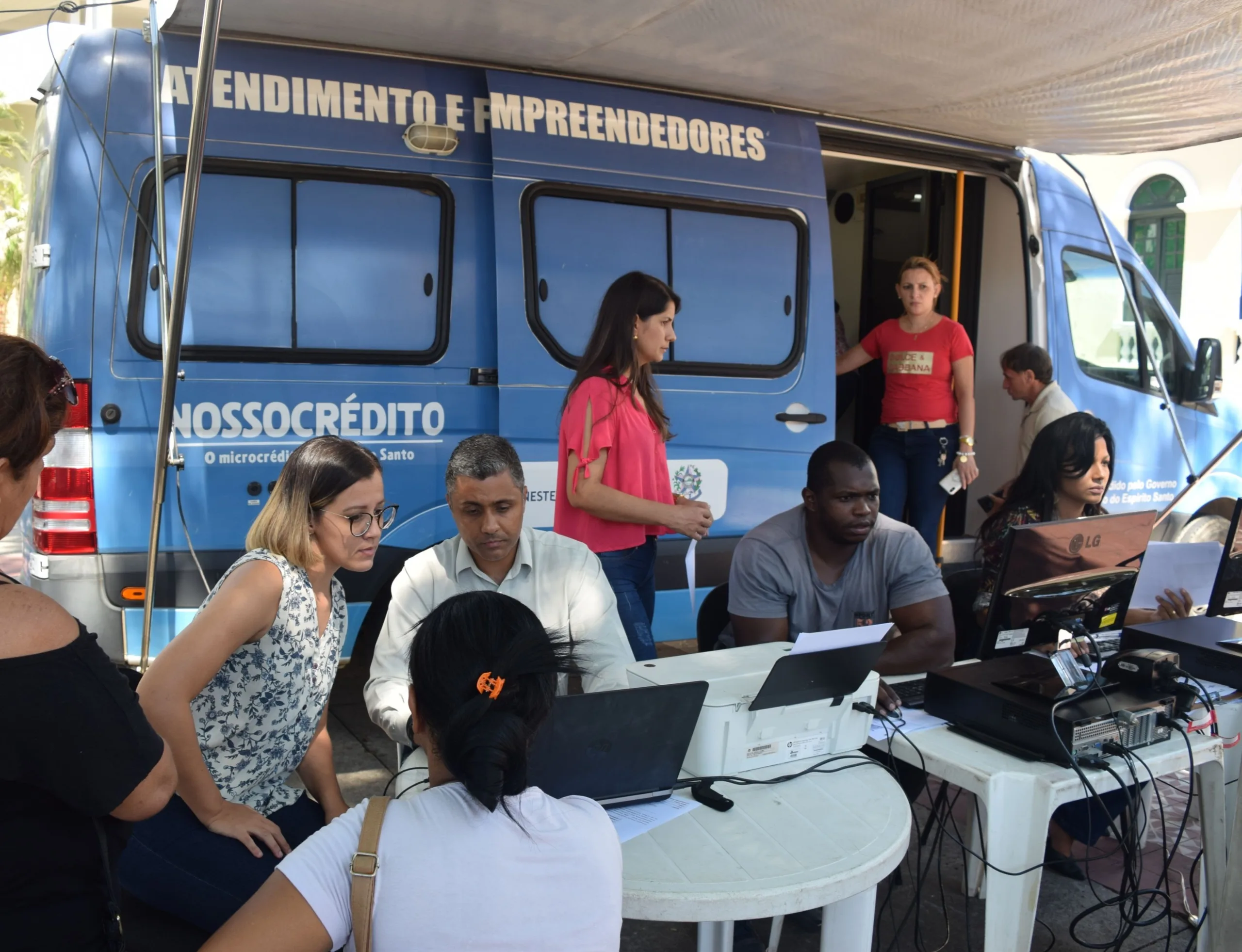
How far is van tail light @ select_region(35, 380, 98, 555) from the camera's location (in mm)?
3346

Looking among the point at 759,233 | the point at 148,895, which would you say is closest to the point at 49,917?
the point at 148,895

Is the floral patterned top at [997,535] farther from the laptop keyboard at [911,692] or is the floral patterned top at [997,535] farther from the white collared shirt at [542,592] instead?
the white collared shirt at [542,592]

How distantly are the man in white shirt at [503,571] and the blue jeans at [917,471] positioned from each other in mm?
2764

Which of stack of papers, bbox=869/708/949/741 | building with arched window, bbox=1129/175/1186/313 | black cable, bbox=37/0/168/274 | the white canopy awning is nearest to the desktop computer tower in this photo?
stack of papers, bbox=869/708/949/741

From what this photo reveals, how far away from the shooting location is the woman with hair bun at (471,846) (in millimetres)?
1330

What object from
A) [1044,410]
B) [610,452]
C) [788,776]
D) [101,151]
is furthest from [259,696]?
[1044,410]

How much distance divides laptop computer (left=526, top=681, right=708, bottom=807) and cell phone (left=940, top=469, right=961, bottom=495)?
3.42 m

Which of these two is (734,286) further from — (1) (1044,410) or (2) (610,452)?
(1) (1044,410)

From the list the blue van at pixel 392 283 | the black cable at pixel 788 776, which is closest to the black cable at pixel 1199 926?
the black cable at pixel 788 776

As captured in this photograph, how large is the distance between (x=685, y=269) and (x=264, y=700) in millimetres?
2635

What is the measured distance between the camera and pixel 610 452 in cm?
325

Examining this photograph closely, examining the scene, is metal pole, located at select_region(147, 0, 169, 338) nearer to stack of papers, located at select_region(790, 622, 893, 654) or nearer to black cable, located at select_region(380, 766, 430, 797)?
black cable, located at select_region(380, 766, 430, 797)

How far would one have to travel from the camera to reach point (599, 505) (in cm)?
318

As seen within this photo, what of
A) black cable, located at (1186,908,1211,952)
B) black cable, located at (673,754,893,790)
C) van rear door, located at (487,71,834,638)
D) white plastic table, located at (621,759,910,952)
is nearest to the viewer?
white plastic table, located at (621,759,910,952)
